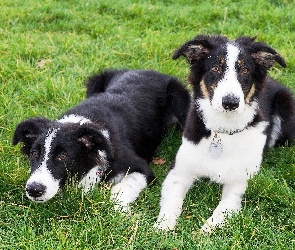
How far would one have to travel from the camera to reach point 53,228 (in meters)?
3.50

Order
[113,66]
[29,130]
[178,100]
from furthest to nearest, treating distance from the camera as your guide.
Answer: [113,66] → [178,100] → [29,130]

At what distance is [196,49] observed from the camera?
436 centimetres

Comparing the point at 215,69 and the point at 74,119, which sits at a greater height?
the point at 215,69

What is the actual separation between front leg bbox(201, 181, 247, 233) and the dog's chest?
8 cm

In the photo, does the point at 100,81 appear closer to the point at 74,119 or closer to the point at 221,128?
the point at 74,119

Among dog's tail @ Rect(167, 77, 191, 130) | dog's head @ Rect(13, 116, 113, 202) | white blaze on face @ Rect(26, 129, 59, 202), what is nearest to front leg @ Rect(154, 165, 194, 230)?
dog's head @ Rect(13, 116, 113, 202)

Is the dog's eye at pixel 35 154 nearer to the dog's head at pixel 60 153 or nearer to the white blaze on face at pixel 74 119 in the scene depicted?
the dog's head at pixel 60 153

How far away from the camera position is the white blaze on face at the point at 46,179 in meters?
3.80

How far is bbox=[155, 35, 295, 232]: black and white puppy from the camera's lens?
13.5 feet

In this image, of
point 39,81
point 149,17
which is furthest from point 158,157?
point 149,17

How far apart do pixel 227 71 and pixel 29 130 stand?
5.77 ft

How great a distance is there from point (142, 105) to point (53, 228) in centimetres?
233

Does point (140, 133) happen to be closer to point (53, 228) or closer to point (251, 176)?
point (251, 176)

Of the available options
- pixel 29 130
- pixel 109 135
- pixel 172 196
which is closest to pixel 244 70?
pixel 172 196
